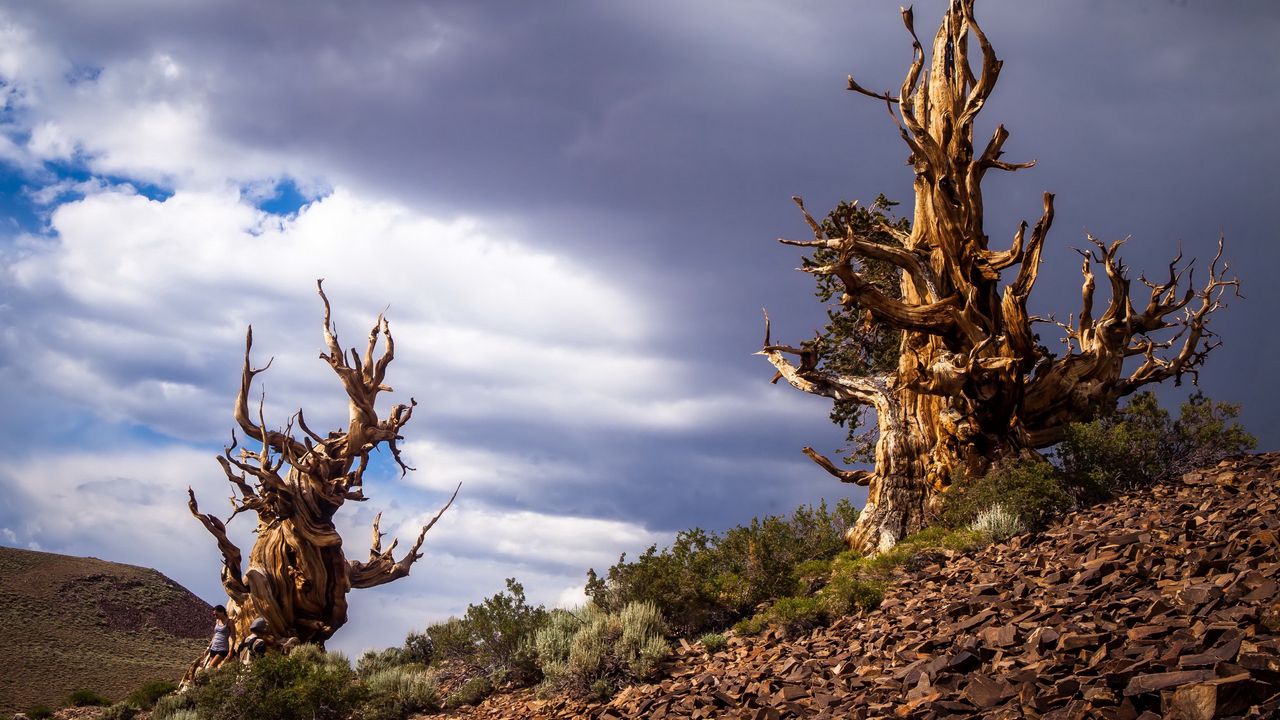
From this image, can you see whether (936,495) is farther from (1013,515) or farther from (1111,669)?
(1111,669)

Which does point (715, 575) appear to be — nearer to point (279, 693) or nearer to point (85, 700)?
point (279, 693)

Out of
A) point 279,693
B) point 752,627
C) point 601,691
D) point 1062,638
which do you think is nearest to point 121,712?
point 279,693

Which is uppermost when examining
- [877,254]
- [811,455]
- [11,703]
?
[877,254]

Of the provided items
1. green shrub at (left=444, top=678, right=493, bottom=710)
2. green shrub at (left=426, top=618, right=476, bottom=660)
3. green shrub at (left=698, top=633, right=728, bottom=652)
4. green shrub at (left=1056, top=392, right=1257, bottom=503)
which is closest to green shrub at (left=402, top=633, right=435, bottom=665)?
green shrub at (left=426, top=618, right=476, bottom=660)

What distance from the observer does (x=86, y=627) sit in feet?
108

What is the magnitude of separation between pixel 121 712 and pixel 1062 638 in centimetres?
2058

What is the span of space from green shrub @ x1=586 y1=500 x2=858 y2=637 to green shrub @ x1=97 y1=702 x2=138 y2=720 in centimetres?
1211

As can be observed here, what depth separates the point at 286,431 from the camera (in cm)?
2325

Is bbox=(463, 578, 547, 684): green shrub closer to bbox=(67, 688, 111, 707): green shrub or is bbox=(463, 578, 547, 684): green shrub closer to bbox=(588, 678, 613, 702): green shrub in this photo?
bbox=(588, 678, 613, 702): green shrub

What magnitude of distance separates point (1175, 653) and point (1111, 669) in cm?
48

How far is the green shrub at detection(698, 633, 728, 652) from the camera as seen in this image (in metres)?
12.0

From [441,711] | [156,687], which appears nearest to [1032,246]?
[441,711]

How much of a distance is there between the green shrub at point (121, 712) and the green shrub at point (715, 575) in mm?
12114

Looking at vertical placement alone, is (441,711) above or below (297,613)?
below
